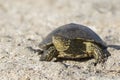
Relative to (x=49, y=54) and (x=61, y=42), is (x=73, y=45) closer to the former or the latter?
(x=61, y=42)

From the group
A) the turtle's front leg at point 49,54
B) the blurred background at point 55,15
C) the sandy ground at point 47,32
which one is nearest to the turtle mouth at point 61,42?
the turtle's front leg at point 49,54

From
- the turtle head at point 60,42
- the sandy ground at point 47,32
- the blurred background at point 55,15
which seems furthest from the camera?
the blurred background at point 55,15

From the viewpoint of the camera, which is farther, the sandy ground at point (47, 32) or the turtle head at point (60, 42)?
the turtle head at point (60, 42)

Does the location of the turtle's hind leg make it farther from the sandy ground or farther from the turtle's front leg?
the turtle's front leg

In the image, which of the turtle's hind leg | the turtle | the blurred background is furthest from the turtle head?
the blurred background

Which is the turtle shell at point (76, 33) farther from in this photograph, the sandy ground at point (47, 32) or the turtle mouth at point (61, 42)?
the sandy ground at point (47, 32)

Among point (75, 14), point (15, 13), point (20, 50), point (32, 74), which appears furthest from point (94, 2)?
point (32, 74)

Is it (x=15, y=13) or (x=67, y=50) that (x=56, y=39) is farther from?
(x=15, y=13)

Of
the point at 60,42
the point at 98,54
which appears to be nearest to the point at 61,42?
the point at 60,42
